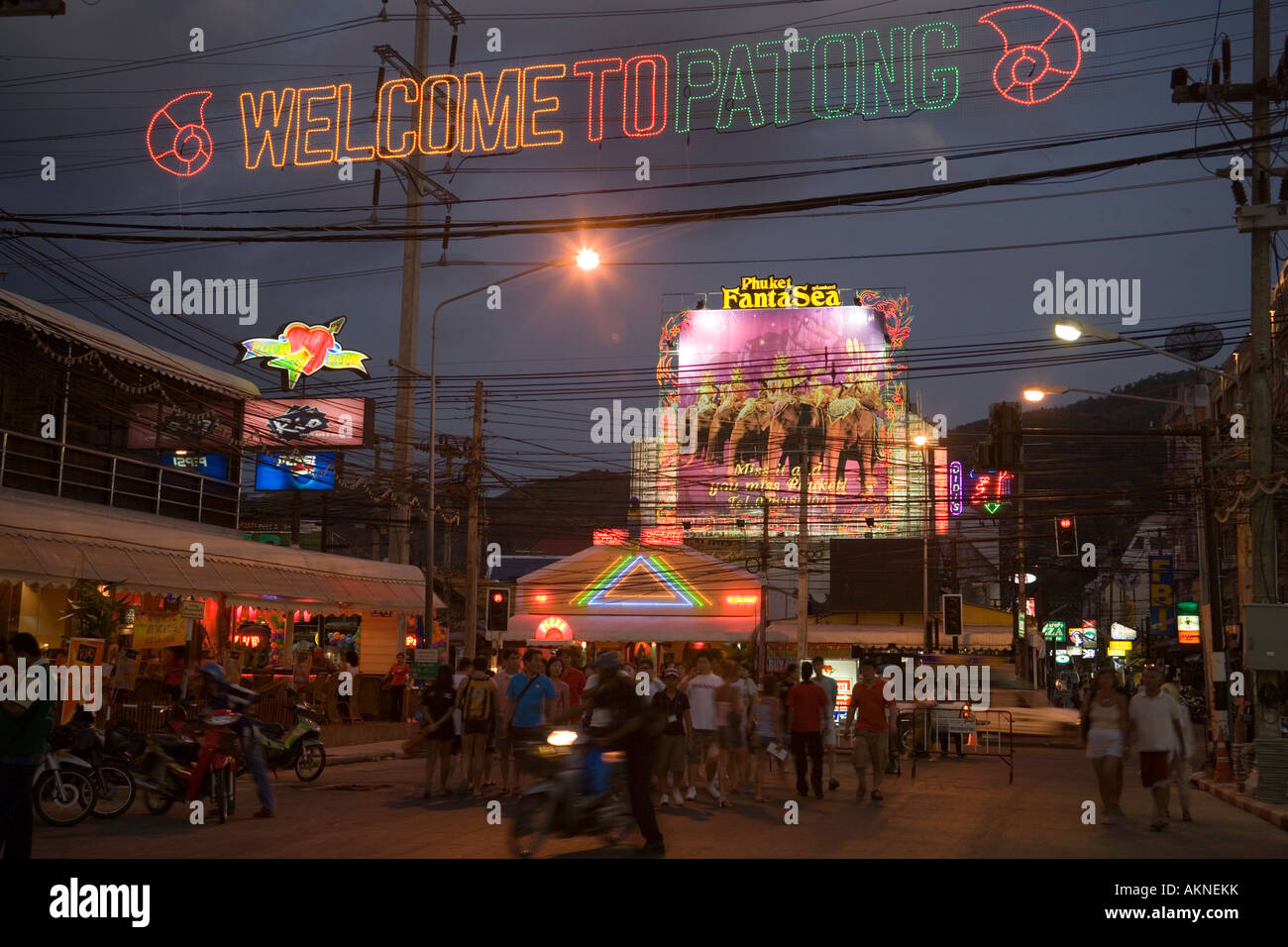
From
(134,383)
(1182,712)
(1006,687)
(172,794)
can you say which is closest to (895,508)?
(1006,687)

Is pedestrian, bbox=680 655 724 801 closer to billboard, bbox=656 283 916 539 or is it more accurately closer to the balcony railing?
the balcony railing

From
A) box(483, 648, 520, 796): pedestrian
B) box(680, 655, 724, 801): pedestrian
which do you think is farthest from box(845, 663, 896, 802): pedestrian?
box(483, 648, 520, 796): pedestrian

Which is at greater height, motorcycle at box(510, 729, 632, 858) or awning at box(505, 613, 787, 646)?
awning at box(505, 613, 787, 646)

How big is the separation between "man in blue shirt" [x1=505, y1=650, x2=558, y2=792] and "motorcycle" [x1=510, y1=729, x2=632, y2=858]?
4.07m

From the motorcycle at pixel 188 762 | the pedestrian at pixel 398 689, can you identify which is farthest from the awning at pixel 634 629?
the motorcycle at pixel 188 762

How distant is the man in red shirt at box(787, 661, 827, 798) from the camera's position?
1708 centimetres

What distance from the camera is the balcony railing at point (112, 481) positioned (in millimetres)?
22700

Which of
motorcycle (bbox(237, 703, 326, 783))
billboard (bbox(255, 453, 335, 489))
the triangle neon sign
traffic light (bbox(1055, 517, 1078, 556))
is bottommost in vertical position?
motorcycle (bbox(237, 703, 326, 783))

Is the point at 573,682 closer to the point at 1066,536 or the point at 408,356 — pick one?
the point at 1066,536

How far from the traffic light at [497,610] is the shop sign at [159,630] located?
6.43 m

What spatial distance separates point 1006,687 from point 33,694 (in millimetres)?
44702

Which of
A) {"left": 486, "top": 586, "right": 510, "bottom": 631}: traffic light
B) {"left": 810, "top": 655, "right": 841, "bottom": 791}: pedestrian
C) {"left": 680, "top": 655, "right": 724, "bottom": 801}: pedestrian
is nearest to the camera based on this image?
{"left": 680, "top": 655, "right": 724, "bottom": 801}: pedestrian
